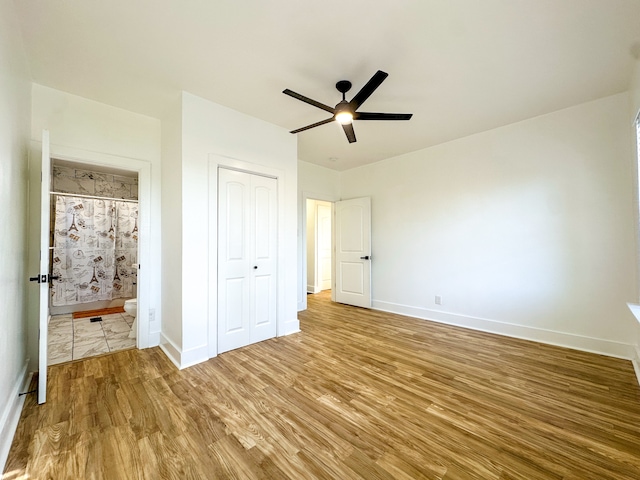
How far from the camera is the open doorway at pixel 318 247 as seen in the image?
6496mm

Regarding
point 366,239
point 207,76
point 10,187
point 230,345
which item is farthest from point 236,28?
point 366,239

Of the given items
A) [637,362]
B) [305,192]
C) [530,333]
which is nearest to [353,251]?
[305,192]

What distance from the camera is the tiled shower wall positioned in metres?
4.28

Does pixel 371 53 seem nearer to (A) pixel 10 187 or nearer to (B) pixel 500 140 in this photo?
(B) pixel 500 140

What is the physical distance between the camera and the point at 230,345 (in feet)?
9.59

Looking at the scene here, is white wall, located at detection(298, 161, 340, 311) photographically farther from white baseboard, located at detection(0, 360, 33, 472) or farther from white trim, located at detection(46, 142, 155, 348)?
white baseboard, located at detection(0, 360, 33, 472)

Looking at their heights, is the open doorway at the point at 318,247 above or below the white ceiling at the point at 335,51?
below

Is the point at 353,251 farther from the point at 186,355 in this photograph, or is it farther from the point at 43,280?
the point at 43,280

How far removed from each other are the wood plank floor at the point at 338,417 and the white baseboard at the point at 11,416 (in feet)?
0.16

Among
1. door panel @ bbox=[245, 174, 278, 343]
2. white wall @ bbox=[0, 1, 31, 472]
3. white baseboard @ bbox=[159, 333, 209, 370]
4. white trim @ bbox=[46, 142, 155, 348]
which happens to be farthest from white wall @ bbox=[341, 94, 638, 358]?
white wall @ bbox=[0, 1, 31, 472]

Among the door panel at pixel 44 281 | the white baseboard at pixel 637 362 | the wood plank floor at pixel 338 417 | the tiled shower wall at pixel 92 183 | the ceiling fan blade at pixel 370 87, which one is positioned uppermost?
the ceiling fan blade at pixel 370 87

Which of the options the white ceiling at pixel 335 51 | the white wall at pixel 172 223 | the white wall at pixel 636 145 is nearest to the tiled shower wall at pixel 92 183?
the white ceiling at pixel 335 51

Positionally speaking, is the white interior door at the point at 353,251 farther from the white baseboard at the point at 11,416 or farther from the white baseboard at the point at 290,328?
the white baseboard at the point at 11,416

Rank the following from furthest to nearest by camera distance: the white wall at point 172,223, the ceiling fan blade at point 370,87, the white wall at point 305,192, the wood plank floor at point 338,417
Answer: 1. the white wall at point 305,192
2. the white wall at point 172,223
3. the ceiling fan blade at point 370,87
4. the wood plank floor at point 338,417
